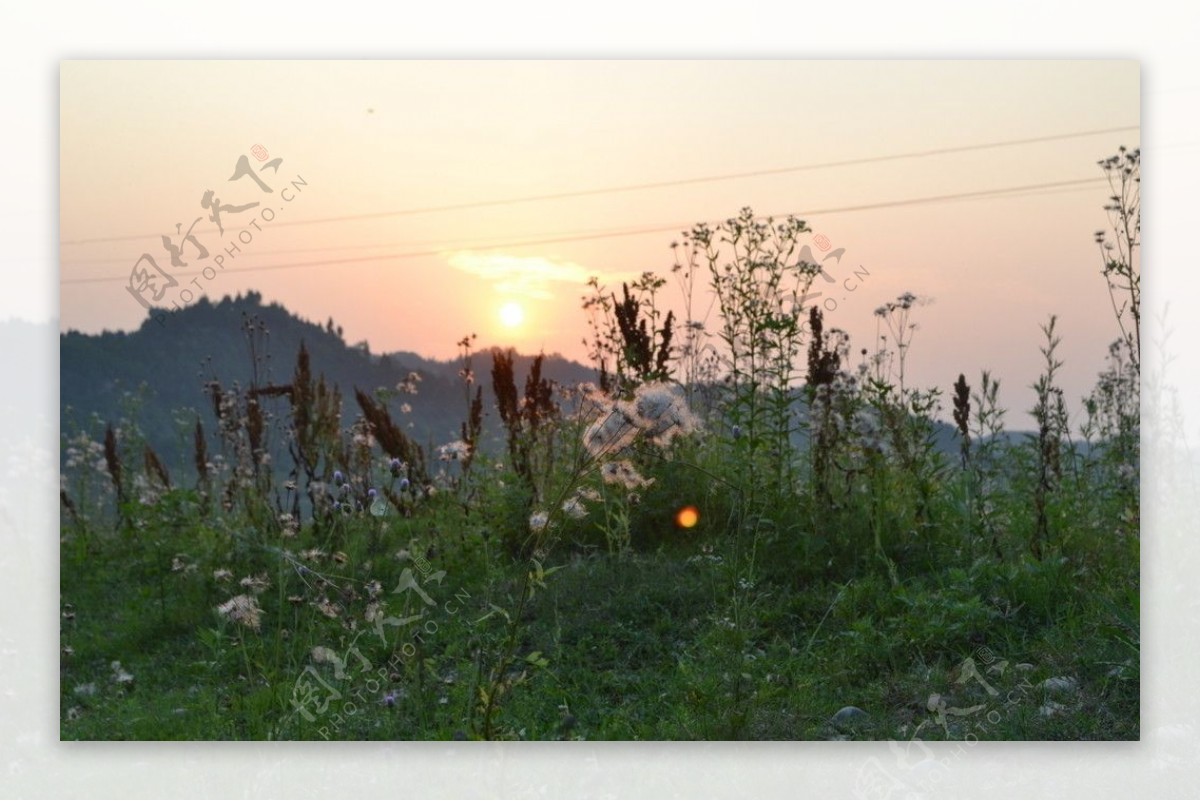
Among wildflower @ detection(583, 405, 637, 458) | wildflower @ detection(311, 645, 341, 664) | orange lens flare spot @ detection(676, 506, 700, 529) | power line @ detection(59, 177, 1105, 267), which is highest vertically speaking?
power line @ detection(59, 177, 1105, 267)

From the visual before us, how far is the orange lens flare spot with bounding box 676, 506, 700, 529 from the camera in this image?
454cm

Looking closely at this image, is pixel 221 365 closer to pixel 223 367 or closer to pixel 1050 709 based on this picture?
pixel 223 367

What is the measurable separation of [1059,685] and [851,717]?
74 centimetres

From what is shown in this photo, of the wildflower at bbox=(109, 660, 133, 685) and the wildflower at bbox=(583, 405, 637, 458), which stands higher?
the wildflower at bbox=(583, 405, 637, 458)

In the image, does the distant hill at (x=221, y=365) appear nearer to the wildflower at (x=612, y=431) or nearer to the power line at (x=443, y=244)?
the power line at (x=443, y=244)

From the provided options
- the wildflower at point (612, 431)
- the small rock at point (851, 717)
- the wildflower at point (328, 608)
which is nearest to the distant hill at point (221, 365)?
the wildflower at point (328, 608)

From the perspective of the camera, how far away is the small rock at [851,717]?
3.61m

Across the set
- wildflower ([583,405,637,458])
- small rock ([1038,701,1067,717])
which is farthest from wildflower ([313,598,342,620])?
small rock ([1038,701,1067,717])

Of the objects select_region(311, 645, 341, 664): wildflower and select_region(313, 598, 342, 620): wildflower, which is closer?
select_region(313, 598, 342, 620): wildflower

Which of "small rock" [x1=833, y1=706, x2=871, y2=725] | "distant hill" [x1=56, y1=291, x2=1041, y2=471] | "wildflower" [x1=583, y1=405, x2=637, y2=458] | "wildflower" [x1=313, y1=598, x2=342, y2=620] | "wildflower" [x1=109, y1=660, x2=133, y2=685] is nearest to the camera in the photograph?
"wildflower" [x1=583, y1=405, x2=637, y2=458]

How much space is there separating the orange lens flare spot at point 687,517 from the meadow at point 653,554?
0.04 ft

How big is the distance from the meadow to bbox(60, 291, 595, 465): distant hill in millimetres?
64

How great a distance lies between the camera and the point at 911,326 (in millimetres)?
4047

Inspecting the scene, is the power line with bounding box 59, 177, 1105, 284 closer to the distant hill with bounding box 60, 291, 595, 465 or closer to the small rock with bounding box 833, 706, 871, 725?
the distant hill with bounding box 60, 291, 595, 465
